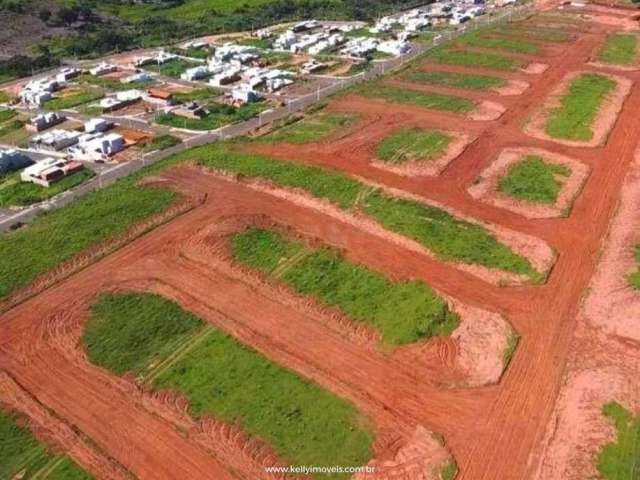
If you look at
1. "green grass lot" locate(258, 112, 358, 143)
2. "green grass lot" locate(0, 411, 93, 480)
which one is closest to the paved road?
"green grass lot" locate(258, 112, 358, 143)

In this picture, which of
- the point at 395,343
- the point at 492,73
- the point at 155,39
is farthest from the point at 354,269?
the point at 155,39

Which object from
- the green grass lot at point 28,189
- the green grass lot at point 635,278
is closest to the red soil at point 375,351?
the green grass lot at point 635,278

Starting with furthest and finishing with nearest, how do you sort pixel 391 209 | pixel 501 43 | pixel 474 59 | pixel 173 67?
pixel 501 43
pixel 173 67
pixel 474 59
pixel 391 209

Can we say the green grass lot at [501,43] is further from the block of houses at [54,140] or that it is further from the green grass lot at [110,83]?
the block of houses at [54,140]

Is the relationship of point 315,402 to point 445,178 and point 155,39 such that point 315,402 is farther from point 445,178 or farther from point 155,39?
point 155,39

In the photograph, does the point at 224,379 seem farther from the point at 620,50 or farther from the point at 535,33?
the point at 535,33

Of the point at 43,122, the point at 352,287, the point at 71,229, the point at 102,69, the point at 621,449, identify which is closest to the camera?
the point at 621,449

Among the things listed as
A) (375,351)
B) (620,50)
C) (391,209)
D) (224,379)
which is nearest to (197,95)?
(391,209)
